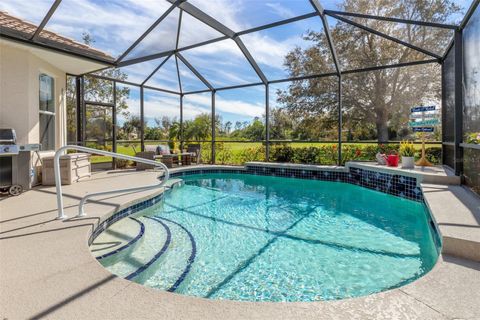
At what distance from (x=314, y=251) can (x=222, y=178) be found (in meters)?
6.22

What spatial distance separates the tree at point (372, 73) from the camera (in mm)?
8309

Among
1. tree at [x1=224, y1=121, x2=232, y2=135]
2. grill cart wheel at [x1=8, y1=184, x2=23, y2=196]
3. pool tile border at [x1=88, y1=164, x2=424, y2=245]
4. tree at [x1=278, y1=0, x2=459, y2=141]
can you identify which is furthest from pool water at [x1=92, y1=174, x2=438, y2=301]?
tree at [x1=224, y1=121, x2=232, y2=135]

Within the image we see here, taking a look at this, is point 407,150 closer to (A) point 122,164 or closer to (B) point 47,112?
(A) point 122,164


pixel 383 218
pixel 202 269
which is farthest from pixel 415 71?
pixel 202 269

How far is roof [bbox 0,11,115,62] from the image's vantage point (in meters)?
4.94

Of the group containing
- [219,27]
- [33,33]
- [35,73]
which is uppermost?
[219,27]

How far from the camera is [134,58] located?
27.1ft

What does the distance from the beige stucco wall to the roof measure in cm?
31

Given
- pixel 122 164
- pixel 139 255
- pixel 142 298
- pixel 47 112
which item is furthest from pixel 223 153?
pixel 142 298

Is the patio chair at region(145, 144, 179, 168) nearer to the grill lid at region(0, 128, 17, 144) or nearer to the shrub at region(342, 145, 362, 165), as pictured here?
the grill lid at region(0, 128, 17, 144)

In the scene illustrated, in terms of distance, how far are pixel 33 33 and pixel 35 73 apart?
3.35ft

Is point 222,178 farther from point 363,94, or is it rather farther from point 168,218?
point 363,94

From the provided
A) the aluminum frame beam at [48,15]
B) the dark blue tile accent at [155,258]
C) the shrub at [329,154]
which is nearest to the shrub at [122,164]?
the aluminum frame beam at [48,15]

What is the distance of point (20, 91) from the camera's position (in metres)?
5.52
